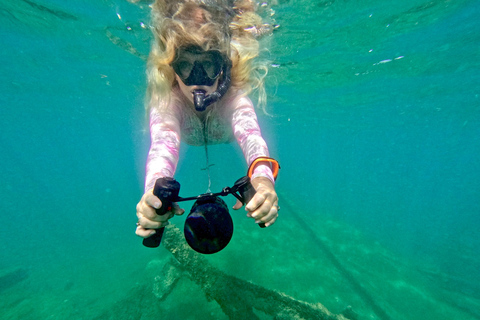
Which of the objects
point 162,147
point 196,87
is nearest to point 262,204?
point 162,147

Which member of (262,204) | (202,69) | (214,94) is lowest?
(262,204)

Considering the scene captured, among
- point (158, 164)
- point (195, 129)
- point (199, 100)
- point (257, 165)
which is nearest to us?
point (257, 165)

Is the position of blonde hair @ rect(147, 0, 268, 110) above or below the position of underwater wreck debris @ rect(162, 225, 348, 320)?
above

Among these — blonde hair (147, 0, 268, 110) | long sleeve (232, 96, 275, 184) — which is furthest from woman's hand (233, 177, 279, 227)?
blonde hair (147, 0, 268, 110)

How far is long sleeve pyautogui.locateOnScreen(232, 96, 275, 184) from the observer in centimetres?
186

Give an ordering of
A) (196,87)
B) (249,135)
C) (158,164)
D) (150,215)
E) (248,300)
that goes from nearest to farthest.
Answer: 1. (150,215)
2. (158,164)
3. (249,135)
4. (196,87)
5. (248,300)

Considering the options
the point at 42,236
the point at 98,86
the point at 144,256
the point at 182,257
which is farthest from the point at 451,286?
the point at 42,236

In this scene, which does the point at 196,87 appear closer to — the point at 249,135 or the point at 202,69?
the point at 202,69

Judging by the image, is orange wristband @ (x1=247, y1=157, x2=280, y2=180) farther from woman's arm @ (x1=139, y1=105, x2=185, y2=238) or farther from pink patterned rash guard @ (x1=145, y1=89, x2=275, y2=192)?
woman's arm @ (x1=139, y1=105, x2=185, y2=238)

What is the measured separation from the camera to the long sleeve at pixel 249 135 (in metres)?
1.86

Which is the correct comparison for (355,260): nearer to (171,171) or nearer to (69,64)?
(171,171)

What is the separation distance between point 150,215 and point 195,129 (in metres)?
2.38

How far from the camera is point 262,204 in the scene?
1.53 meters

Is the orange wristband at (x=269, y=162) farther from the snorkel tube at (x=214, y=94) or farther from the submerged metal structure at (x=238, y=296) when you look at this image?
the submerged metal structure at (x=238, y=296)
